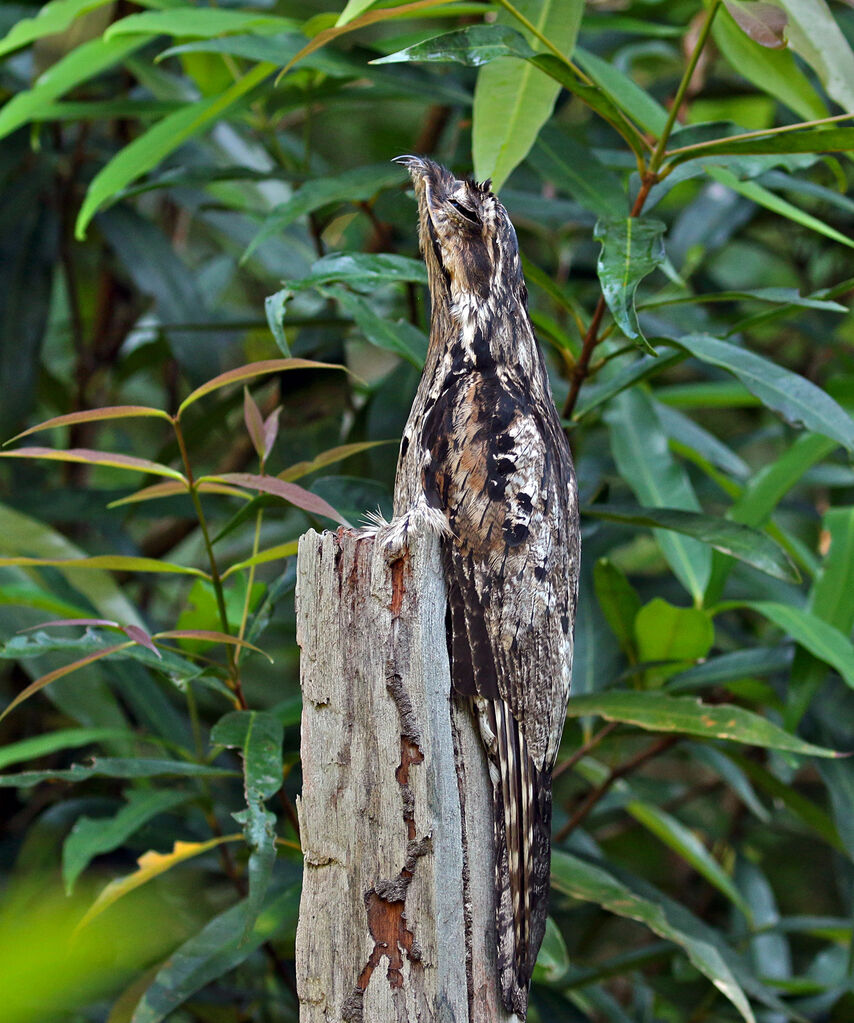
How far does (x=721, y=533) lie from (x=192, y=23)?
1365mm

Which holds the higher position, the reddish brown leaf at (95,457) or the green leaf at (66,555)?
the green leaf at (66,555)

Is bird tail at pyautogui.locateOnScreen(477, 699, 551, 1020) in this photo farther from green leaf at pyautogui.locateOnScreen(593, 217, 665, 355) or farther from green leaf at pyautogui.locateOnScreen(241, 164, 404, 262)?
green leaf at pyautogui.locateOnScreen(241, 164, 404, 262)

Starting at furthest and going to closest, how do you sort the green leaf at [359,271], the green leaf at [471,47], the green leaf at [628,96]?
the green leaf at [628,96]
the green leaf at [359,271]
the green leaf at [471,47]

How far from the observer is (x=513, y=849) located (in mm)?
1201

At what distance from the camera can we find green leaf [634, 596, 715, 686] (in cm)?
190

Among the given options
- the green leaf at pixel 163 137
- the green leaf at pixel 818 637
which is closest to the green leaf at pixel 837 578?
the green leaf at pixel 818 637

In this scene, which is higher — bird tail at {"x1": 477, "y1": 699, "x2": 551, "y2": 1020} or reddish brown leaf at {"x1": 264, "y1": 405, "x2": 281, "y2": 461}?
reddish brown leaf at {"x1": 264, "y1": 405, "x2": 281, "y2": 461}

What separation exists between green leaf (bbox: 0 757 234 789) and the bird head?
0.88 m

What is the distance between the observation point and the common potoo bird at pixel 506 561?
1.19 m

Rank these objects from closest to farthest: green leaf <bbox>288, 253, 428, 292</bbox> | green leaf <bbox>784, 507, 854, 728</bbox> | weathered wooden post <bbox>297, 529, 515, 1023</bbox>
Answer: weathered wooden post <bbox>297, 529, 515, 1023</bbox>
green leaf <bbox>288, 253, 428, 292</bbox>
green leaf <bbox>784, 507, 854, 728</bbox>

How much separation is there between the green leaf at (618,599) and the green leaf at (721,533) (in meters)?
0.24

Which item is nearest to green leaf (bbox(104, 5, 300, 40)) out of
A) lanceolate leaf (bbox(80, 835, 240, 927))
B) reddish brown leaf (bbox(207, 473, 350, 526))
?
reddish brown leaf (bbox(207, 473, 350, 526))

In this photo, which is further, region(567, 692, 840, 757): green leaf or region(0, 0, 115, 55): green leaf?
region(0, 0, 115, 55): green leaf

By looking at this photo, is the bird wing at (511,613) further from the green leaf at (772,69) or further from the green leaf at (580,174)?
the green leaf at (772,69)
